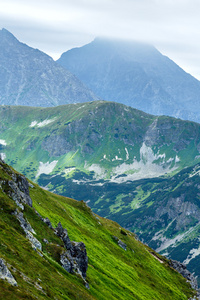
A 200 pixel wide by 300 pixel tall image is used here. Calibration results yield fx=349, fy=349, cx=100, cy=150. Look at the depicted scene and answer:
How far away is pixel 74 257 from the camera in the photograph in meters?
79.9

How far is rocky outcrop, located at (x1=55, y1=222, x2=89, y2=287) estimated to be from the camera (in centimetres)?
7275

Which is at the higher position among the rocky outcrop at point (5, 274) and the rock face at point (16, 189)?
the rock face at point (16, 189)

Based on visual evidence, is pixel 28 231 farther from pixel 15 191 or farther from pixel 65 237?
pixel 65 237

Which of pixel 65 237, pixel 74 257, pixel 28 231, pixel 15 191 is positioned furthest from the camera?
pixel 65 237

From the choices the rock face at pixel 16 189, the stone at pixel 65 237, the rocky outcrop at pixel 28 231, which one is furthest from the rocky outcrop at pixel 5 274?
the stone at pixel 65 237

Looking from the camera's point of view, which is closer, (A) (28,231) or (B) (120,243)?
(A) (28,231)

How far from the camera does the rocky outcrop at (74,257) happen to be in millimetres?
72750

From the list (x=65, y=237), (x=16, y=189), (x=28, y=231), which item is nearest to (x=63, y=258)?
(x=28, y=231)

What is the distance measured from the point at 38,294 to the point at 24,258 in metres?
9.88

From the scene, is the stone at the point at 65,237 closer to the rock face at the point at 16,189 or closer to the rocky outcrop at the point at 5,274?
the rock face at the point at 16,189

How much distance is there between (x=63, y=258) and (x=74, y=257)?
26.8ft

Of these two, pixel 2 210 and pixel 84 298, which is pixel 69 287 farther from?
pixel 2 210

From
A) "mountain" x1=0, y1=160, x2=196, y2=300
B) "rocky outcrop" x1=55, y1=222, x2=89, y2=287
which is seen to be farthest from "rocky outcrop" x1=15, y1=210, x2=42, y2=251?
"rocky outcrop" x1=55, y1=222, x2=89, y2=287

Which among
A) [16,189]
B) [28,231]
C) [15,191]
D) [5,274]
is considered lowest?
[28,231]
